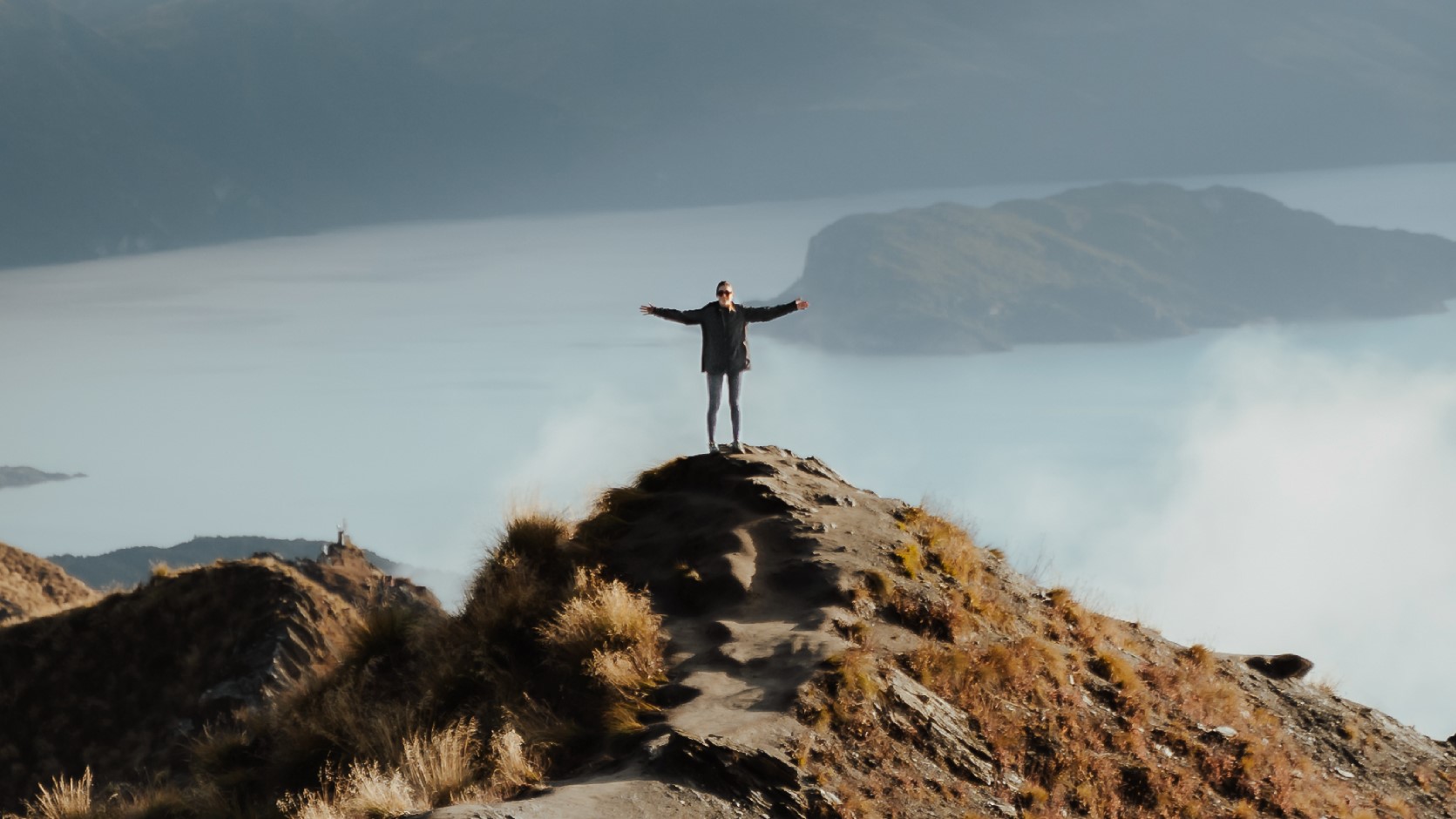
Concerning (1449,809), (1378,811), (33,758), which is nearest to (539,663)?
(1378,811)

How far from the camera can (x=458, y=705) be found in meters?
19.8

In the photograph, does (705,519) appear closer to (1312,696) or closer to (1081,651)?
(1081,651)

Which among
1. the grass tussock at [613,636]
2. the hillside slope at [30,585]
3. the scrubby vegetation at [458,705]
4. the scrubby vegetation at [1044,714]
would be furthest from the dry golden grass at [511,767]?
→ the hillside slope at [30,585]

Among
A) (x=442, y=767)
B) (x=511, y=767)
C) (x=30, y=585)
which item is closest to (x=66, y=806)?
(x=442, y=767)

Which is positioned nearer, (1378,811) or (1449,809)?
(1378,811)

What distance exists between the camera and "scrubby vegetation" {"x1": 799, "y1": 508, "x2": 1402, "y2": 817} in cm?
1714

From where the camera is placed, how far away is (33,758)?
4550cm

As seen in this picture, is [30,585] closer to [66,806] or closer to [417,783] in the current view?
[66,806]

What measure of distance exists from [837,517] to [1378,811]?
11.0 m

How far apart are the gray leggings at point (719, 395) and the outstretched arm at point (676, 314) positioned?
3.53 ft

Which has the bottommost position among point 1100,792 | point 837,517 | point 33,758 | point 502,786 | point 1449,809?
point 33,758

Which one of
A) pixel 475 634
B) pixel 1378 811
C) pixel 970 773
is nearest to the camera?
pixel 970 773

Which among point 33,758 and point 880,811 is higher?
point 880,811

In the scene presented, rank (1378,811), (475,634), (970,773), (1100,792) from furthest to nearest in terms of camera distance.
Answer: (1378,811)
(475,634)
(1100,792)
(970,773)
